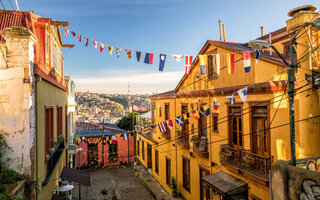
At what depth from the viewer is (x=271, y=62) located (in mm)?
7953

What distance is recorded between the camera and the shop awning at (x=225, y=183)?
8609mm

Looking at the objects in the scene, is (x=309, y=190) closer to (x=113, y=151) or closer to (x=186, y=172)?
(x=186, y=172)

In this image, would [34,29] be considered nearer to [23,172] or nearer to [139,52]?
[139,52]

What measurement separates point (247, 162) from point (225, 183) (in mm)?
1651

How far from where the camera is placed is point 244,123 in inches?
357

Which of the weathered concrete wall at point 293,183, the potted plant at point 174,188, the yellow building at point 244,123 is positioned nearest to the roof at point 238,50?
the yellow building at point 244,123

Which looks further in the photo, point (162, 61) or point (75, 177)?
point (75, 177)

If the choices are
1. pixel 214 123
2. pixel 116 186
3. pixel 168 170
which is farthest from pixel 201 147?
pixel 116 186

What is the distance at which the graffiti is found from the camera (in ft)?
13.6

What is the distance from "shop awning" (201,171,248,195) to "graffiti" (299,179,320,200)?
4391 millimetres

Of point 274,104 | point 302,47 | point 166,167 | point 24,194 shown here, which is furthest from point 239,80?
point 166,167

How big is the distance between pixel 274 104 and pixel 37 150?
8141mm

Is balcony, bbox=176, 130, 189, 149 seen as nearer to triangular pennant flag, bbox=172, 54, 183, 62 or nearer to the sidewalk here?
the sidewalk

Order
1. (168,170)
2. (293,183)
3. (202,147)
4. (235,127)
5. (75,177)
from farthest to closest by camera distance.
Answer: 1. (168,170)
2. (202,147)
3. (75,177)
4. (235,127)
5. (293,183)
